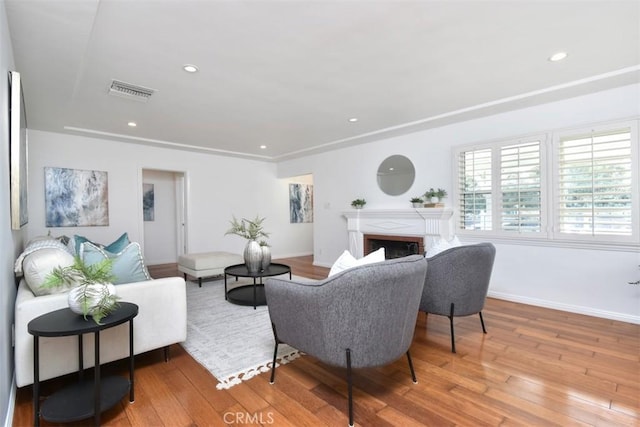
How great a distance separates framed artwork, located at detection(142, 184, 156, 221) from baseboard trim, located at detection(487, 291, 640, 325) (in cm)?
675

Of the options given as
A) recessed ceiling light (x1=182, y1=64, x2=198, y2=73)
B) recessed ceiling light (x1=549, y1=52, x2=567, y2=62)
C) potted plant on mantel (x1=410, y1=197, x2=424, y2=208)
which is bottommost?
potted plant on mantel (x1=410, y1=197, x2=424, y2=208)

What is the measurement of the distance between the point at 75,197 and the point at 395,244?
17.3 feet

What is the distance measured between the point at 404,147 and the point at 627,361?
11.7 ft

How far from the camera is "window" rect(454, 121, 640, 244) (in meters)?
3.10

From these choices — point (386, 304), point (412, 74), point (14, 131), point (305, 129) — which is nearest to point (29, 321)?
point (14, 131)

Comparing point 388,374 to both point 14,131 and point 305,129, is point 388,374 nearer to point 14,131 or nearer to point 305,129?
point 14,131

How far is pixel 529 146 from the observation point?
3693 millimetres

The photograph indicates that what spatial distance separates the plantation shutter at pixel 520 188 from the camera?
12.0ft

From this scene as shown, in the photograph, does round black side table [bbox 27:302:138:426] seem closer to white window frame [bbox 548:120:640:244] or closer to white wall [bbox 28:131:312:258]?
white wall [bbox 28:131:312:258]

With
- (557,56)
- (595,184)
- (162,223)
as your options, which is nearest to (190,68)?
(557,56)

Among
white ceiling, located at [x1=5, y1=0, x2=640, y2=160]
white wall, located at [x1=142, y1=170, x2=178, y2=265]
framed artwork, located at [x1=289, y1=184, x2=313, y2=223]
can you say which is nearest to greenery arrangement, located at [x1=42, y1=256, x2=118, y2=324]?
white ceiling, located at [x1=5, y1=0, x2=640, y2=160]

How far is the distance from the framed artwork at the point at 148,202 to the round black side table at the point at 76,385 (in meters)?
5.54

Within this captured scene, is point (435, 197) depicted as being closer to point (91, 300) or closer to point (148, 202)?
point (91, 300)

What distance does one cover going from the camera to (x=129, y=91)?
3.22 metres
